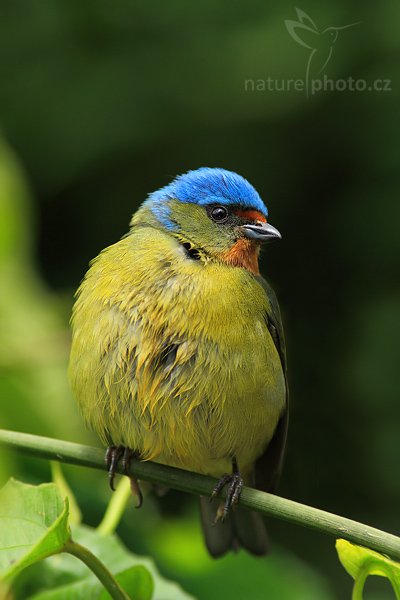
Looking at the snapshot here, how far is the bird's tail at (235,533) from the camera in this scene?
349 cm

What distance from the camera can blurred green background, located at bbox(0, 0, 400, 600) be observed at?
15.8ft

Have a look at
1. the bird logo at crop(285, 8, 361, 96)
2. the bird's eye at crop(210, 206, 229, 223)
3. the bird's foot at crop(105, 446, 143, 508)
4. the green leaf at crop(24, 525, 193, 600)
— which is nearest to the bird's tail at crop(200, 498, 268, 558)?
the bird's foot at crop(105, 446, 143, 508)

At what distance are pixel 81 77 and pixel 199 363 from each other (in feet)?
8.83

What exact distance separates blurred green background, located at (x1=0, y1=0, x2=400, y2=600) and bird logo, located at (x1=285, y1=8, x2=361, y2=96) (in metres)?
0.04

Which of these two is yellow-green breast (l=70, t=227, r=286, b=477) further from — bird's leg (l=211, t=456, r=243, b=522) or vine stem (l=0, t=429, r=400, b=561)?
vine stem (l=0, t=429, r=400, b=561)

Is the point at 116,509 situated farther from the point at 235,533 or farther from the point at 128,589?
the point at 235,533

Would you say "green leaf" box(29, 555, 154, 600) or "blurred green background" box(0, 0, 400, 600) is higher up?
"blurred green background" box(0, 0, 400, 600)

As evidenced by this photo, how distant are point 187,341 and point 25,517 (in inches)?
38.0

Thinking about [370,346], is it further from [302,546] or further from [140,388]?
[140,388]

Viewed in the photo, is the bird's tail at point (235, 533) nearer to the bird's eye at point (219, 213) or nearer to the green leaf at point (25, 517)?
the bird's eye at point (219, 213)

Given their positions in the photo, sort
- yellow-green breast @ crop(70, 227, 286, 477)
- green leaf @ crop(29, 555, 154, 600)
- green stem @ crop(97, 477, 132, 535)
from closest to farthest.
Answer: green leaf @ crop(29, 555, 154, 600) < green stem @ crop(97, 477, 132, 535) < yellow-green breast @ crop(70, 227, 286, 477)

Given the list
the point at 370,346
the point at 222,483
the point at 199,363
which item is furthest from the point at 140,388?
the point at 370,346

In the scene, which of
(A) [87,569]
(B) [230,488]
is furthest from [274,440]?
(A) [87,569]

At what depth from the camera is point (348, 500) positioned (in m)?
4.82
